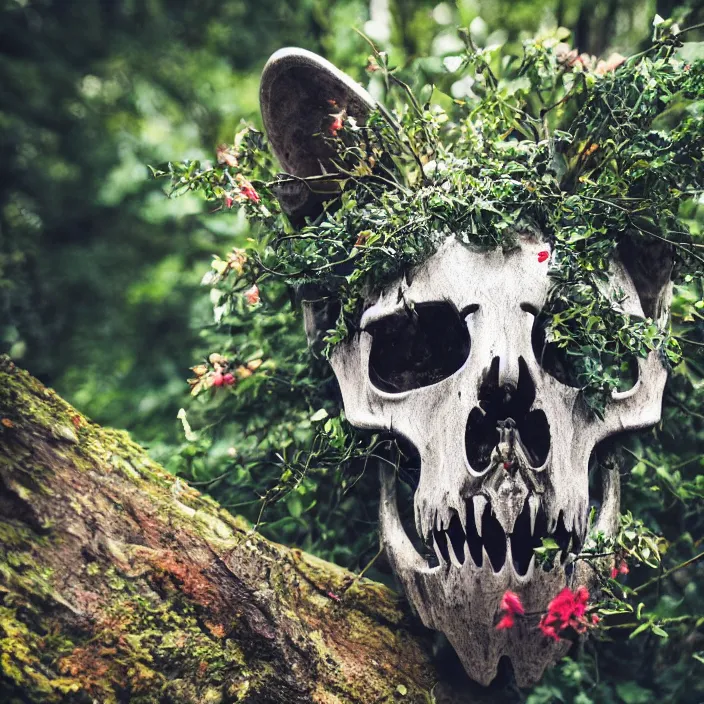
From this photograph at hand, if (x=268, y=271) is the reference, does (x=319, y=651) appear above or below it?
below

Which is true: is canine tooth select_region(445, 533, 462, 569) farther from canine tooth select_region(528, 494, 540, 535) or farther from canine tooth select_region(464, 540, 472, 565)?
canine tooth select_region(528, 494, 540, 535)

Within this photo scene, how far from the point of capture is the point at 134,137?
5.45 metres

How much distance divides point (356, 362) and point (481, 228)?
1.89ft

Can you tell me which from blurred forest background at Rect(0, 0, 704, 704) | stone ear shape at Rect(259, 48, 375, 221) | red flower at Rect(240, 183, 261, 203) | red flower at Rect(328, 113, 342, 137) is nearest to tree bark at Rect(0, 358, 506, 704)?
red flower at Rect(240, 183, 261, 203)

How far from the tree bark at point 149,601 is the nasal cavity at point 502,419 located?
633 mm

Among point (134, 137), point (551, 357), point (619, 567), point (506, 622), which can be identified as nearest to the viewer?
point (506, 622)

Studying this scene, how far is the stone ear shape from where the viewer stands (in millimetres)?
2414

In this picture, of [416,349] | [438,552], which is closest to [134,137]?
[416,349]

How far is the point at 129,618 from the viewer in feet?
6.81

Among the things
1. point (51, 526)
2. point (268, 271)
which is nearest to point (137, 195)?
point (268, 271)

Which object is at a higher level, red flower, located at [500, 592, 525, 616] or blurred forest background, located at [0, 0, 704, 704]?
blurred forest background, located at [0, 0, 704, 704]

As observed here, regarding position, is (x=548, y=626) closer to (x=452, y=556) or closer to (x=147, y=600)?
(x=452, y=556)

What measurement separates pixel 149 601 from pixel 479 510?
3.17ft

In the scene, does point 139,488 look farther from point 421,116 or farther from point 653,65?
point 653,65
